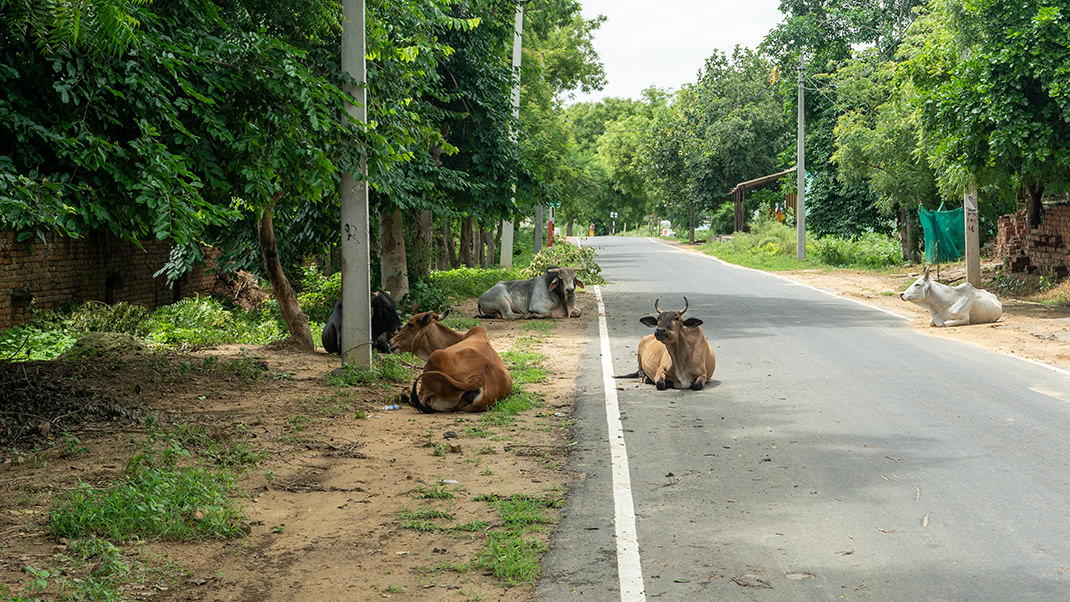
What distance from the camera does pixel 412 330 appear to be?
41.7 ft

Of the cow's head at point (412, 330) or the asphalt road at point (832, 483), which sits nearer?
the asphalt road at point (832, 483)

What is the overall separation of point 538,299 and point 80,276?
849 centimetres

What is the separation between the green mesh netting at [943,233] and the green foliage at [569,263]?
38.8 feet

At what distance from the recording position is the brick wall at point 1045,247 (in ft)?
69.4

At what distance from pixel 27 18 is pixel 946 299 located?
15.1 metres

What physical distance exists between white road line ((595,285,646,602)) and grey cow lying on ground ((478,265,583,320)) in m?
8.17

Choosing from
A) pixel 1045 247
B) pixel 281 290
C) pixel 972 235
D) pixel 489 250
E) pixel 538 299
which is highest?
pixel 972 235

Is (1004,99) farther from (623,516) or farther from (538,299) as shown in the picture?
(623,516)

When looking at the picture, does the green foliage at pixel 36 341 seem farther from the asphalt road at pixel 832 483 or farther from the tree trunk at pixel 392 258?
the asphalt road at pixel 832 483

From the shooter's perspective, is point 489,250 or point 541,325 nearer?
point 541,325

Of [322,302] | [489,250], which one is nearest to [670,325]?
[322,302]

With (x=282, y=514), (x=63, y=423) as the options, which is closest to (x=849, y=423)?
(x=282, y=514)

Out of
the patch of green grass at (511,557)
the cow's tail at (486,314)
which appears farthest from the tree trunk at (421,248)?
the patch of green grass at (511,557)

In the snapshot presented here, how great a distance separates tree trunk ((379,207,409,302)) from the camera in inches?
711
